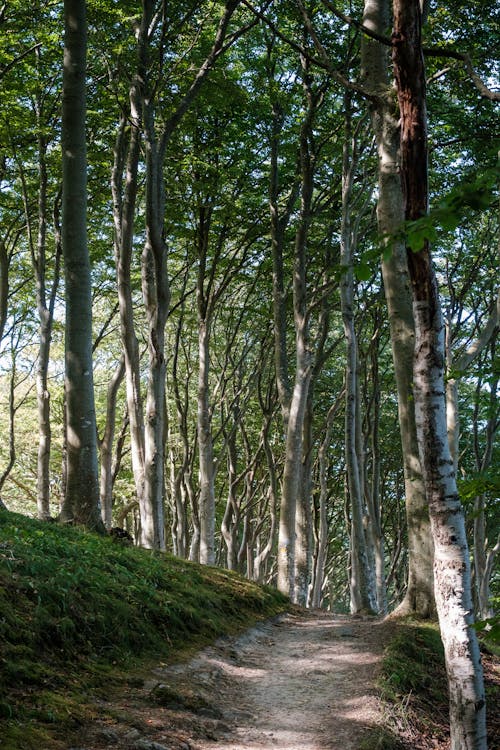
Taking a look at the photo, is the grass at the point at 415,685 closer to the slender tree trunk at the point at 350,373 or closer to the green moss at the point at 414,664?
the green moss at the point at 414,664

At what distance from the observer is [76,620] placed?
5699 mm

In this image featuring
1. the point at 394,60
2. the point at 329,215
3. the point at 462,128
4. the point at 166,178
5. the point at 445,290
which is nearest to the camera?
the point at 394,60

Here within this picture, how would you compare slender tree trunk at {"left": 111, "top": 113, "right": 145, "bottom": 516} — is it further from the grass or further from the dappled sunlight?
the grass

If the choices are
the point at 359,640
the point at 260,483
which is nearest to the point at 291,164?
the point at 359,640

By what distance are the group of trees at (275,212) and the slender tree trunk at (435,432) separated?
0.02 m

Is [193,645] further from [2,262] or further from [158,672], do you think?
[2,262]

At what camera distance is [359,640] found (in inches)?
370

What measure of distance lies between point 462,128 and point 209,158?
5.98 meters

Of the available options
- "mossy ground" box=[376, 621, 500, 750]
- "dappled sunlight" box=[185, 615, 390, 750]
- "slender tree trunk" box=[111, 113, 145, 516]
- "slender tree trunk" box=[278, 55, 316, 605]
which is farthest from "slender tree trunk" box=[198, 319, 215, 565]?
"mossy ground" box=[376, 621, 500, 750]

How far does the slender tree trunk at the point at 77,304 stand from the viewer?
9.30 m

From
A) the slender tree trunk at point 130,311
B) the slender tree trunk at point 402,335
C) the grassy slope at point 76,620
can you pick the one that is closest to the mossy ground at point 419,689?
the slender tree trunk at point 402,335

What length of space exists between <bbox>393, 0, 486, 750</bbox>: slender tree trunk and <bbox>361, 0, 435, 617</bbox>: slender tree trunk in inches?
158

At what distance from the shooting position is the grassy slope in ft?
14.5

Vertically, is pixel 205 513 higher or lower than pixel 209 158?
lower
